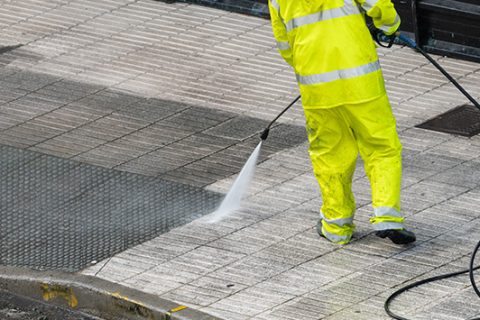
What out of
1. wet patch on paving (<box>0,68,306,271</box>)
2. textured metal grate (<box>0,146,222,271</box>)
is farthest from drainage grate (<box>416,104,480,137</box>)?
textured metal grate (<box>0,146,222,271</box>)

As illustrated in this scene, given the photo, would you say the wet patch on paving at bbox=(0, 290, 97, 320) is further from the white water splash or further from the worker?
the worker

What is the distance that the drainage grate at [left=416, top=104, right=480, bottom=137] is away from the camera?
37.3 feet

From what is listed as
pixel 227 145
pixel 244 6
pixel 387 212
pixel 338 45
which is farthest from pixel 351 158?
pixel 244 6

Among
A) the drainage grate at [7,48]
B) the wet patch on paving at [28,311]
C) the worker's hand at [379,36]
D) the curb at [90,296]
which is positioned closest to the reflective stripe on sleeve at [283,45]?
the worker's hand at [379,36]

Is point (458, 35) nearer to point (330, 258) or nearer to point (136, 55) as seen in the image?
point (136, 55)

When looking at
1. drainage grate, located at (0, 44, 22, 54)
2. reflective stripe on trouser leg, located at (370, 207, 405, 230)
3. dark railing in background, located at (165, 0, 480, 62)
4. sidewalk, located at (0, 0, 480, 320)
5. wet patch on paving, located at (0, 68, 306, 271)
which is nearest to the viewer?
sidewalk, located at (0, 0, 480, 320)

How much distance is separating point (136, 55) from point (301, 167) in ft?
9.85

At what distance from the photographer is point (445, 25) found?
12898 millimetres

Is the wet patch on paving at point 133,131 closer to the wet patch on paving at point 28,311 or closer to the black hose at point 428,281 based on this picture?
the wet patch on paving at point 28,311

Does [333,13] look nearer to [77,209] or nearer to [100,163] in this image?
[77,209]

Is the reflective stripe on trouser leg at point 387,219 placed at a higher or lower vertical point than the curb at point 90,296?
higher

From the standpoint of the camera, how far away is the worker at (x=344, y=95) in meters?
9.13

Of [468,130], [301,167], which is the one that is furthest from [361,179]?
[468,130]

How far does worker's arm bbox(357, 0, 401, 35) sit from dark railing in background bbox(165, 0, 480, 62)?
11.6 ft
